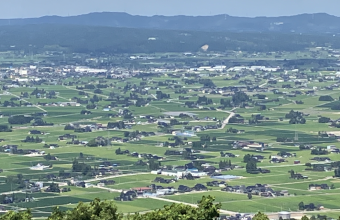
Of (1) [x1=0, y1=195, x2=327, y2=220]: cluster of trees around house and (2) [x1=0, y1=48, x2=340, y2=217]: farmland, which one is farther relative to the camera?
(2) [x1=0, y1=48, x2=340, y2=217]: farmland

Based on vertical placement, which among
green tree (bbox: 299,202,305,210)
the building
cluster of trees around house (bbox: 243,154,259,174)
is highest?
the building

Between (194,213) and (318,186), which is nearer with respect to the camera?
(194,213)

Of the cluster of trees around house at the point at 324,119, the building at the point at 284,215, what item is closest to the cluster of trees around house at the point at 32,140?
the cluster of trees around house at the point at 324,119

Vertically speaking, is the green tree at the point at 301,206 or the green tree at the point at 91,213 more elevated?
the green tree at the point at 91,213

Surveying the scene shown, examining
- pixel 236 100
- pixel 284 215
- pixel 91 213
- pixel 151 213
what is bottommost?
pixel 236 100

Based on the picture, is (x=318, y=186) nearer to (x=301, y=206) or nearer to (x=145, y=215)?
(x=301, y=206)

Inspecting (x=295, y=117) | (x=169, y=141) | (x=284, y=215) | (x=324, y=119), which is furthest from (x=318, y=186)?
(x=295, y=117)

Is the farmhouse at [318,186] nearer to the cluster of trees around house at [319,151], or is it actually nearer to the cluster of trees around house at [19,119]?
the cluster of trees around house at [319,151]

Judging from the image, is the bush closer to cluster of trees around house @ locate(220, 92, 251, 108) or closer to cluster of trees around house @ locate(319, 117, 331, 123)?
cluster of trees around house @ locate(220, 92, 251, 108)

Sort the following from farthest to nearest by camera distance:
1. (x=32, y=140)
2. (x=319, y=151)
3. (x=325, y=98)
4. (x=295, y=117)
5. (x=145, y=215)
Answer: (x=325, y=98) → (x=295, y=117) → (x=32, y=140) → (x=319, y=151) → (x=145, y=215)

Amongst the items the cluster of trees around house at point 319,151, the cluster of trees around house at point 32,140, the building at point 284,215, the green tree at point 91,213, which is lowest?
the cluster of trees around house at point 32,140

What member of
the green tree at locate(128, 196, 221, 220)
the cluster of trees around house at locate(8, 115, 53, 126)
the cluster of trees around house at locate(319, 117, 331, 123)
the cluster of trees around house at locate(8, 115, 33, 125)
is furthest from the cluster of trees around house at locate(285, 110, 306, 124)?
the green tree at locate(128, 196, 221, 220)

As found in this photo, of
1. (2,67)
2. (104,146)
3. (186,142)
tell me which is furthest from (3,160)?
(2,67)
